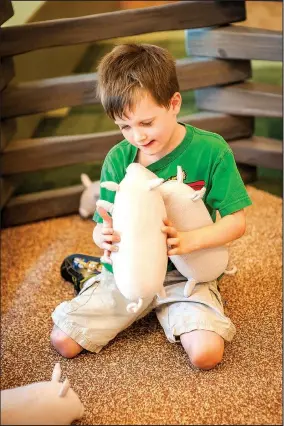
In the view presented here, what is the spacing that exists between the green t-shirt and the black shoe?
0.36m

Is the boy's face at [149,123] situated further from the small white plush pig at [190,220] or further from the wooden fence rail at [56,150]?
the wooden fence rail at [56,150]

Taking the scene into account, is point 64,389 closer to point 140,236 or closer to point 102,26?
point 140,236

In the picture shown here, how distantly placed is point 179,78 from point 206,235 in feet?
2.73

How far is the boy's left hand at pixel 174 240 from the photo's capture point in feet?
3.80

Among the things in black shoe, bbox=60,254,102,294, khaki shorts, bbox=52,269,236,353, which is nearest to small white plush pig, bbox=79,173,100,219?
black shoe, bbox=60,254,102,294

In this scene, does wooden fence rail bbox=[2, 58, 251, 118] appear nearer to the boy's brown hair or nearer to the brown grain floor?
the brown grain floor

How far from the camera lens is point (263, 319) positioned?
139 cm

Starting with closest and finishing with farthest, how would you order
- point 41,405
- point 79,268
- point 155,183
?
point 41,405 → point 155,183 → point 79,268

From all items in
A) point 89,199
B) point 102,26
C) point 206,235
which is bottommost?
point 89,199

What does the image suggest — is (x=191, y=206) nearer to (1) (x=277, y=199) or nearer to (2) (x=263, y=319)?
(2) (x=263, y=319)

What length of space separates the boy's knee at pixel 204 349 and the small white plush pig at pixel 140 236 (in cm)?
15

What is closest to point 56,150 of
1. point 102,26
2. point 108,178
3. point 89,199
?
point 89,199

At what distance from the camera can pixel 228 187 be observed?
1.25m

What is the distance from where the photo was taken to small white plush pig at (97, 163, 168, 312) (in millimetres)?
1133
